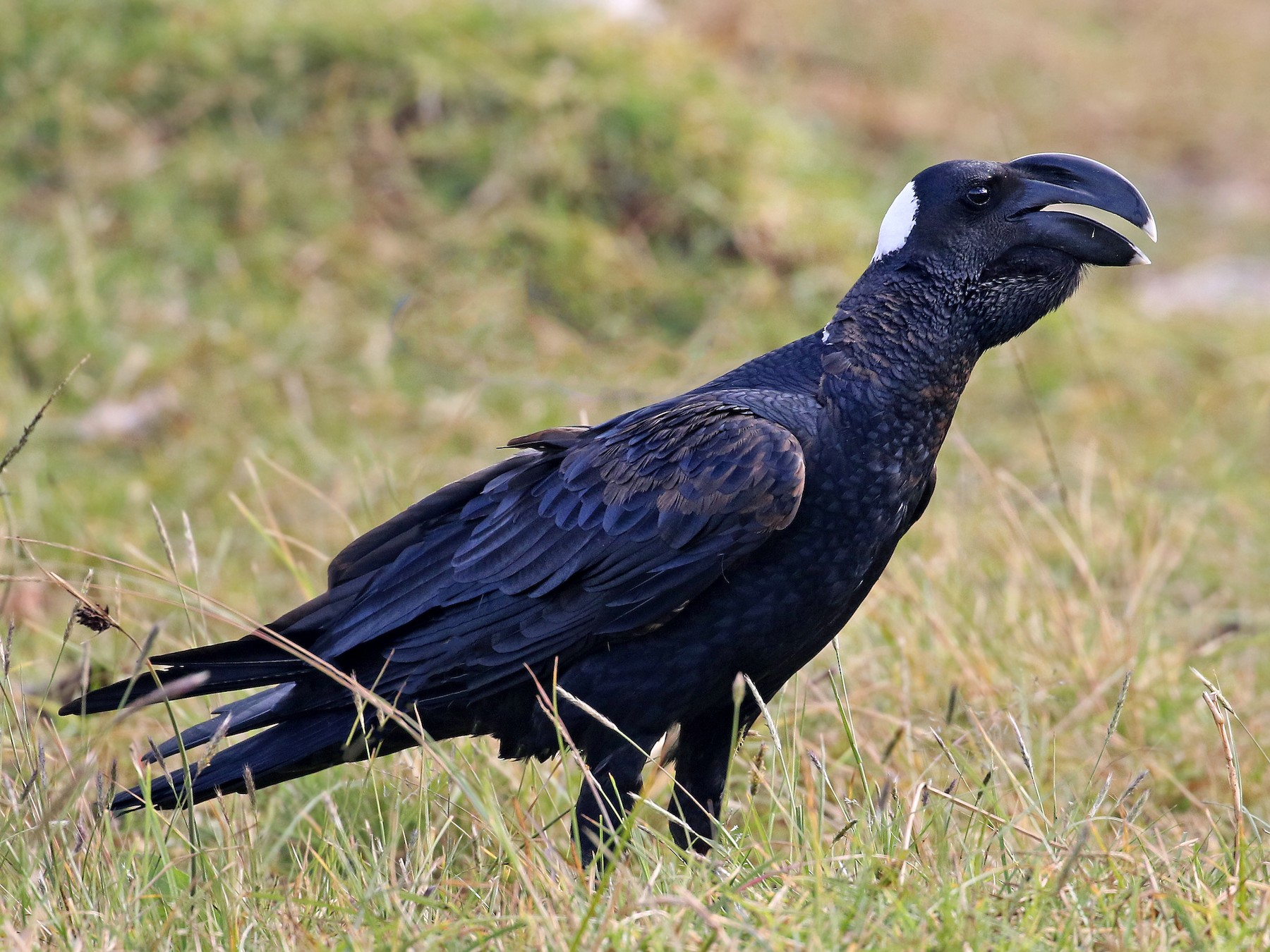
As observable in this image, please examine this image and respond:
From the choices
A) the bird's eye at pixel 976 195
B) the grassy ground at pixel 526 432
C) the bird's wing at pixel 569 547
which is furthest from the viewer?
the bird's eye at pixel 976 195

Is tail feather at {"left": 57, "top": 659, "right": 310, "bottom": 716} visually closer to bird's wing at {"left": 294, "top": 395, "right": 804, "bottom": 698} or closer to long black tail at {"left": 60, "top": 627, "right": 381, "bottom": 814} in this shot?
long black tail at {"left": 60, "top": 627, "right": 381, "bottom": 814}

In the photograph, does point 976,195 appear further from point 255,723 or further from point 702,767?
point 255,723

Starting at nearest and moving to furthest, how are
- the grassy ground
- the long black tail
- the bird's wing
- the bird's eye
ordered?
the grassy ground
the bird's wing
the long black tail
the bird's eye

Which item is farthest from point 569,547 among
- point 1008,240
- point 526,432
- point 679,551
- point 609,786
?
point 526,432

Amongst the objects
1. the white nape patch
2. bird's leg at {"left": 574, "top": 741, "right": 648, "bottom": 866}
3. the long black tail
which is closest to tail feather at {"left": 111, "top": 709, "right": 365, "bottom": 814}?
the long black tail

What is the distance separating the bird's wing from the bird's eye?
2.08 feet

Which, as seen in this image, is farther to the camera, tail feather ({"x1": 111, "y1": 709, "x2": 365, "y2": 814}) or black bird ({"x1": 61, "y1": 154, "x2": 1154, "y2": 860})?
tail feather ({"x1": 111, "y1": 709, "x2": 365, "y2": 814})

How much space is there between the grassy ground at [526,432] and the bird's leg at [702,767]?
0.11 metres

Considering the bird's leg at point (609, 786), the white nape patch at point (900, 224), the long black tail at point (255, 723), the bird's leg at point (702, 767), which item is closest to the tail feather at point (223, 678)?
the long black tail at point (255, 723)

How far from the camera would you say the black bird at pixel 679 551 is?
265 centimetres

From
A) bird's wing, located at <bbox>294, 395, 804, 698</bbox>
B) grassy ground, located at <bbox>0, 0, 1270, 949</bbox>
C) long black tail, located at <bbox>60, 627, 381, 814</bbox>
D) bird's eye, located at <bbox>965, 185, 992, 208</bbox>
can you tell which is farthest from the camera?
bird's eye, located at <bbox>965, 185, 992, 208</bbox>

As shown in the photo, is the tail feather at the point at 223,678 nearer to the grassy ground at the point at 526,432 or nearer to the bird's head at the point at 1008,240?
the grassy ground at the point at 526,432

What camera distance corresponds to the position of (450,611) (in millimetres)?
2869

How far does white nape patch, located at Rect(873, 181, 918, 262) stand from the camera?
2922 mm
